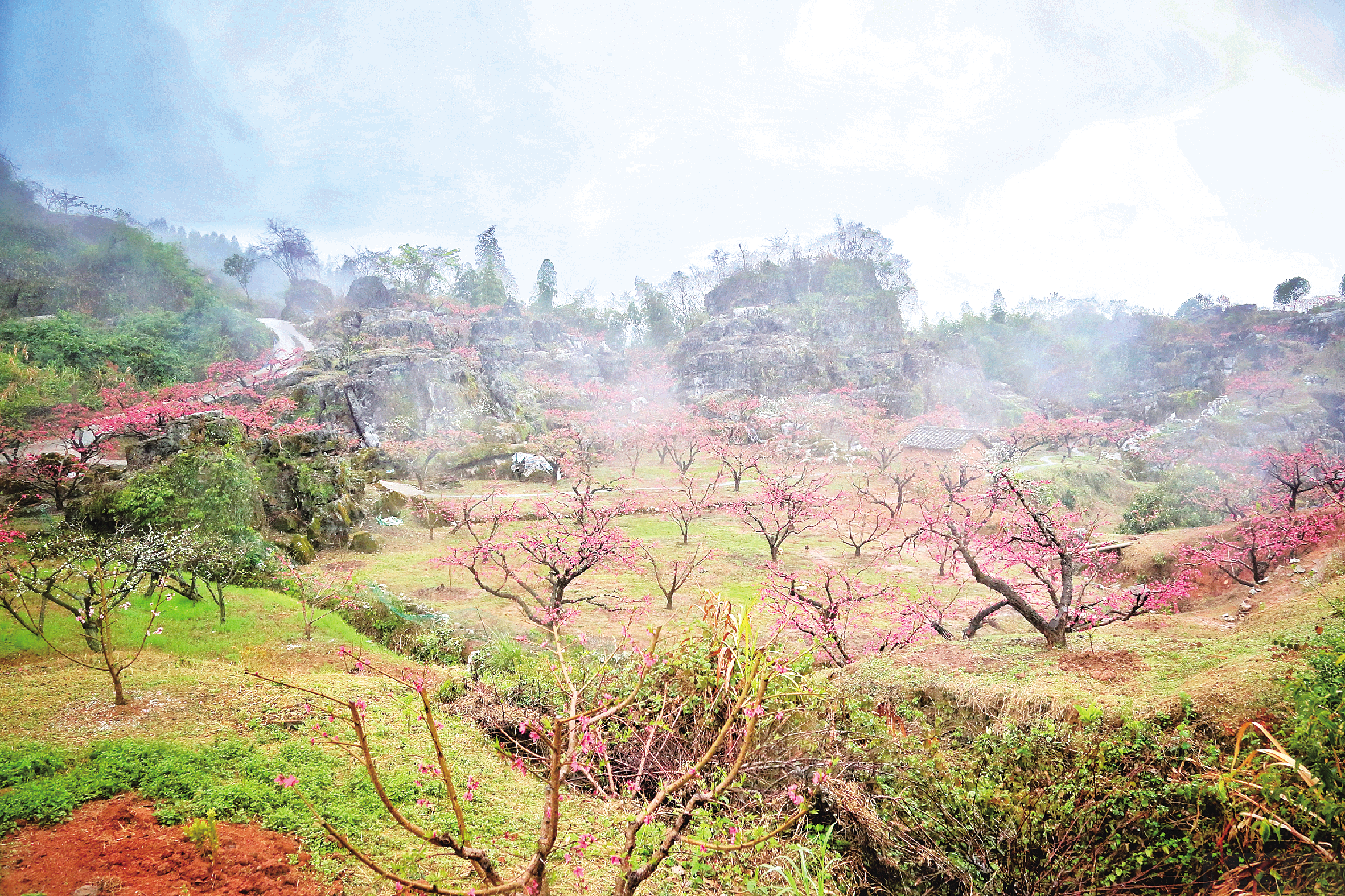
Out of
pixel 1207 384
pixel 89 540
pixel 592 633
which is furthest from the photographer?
pixel 1207 384

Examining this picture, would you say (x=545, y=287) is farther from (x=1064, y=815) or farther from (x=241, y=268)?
(x=1064, y=815)

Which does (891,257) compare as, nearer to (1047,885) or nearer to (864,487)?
(864,487)

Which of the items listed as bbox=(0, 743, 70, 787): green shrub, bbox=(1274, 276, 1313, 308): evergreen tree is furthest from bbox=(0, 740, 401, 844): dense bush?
bbox=(1274, 276, 1313, 308): evergreen tree

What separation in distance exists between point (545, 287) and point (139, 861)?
53605mm

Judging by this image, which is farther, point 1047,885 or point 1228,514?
point 1228,514

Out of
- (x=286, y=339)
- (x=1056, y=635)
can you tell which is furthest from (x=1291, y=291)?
(x=286, y=339)

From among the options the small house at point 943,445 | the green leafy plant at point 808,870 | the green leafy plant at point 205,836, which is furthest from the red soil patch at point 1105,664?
the small house at point 943,445

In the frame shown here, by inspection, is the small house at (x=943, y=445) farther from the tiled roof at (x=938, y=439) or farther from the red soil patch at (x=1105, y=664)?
the red soil patch at (x=1105, y=664)

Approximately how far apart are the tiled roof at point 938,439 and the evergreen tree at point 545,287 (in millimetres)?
36080

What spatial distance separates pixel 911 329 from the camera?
183 feet

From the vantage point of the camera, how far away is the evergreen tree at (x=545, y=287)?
5262cm

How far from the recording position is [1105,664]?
5457 mm

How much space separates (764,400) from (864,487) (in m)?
16.6

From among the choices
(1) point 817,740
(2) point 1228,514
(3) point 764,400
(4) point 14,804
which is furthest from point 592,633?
(3) point 764,400
